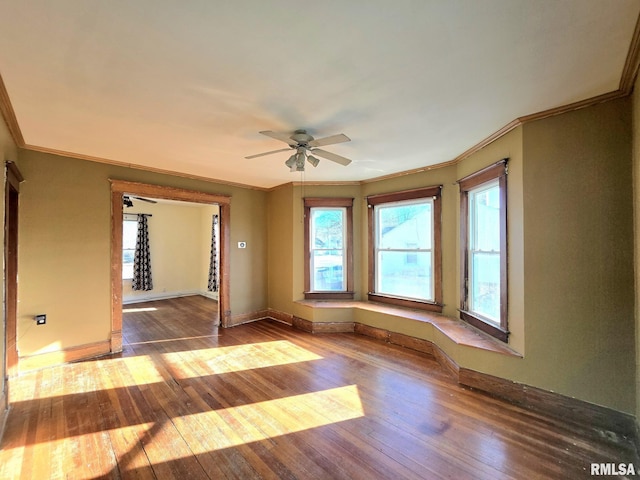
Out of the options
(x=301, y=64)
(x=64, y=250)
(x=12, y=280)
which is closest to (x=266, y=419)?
(x=301, y=64)

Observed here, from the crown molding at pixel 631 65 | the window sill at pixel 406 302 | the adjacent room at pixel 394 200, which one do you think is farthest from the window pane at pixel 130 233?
the crown molding at pixel 631 65

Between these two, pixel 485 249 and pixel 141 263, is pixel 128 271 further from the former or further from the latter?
pixel 485 249

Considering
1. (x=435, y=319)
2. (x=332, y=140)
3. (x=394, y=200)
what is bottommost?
(x=435, y=319)

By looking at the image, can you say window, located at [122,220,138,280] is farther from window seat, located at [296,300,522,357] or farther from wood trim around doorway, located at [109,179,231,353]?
window seat, located at [296,300,522,357]

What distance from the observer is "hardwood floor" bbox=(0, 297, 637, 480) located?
5.80ft

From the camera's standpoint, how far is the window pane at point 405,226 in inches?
160

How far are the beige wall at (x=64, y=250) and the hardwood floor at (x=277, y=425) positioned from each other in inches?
17.6

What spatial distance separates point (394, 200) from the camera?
433 cm

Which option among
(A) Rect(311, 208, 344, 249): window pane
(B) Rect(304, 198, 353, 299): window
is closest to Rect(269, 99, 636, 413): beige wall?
(B) Rect(304, 198, 353, 299): window

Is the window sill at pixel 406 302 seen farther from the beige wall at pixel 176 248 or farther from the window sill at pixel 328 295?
the beige wall at pixel 176 248

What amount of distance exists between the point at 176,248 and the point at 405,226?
20.0 ft

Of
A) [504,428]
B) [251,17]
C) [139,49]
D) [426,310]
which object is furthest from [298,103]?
[426,310]

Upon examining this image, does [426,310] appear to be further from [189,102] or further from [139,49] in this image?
[139,49]

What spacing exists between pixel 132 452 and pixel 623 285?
3728mm
